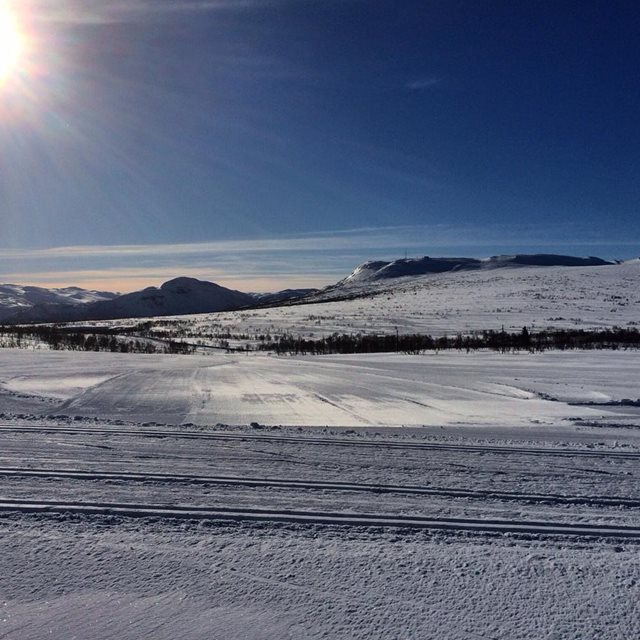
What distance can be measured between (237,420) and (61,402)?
3.85 m

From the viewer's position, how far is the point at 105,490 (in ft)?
17.5

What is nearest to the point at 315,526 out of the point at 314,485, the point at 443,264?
the point at 314,485

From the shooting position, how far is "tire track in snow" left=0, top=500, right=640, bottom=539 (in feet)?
15.1

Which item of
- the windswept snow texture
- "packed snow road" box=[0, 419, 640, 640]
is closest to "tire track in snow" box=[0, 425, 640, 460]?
"packed snow road" box=[0, 419, 640, 640]

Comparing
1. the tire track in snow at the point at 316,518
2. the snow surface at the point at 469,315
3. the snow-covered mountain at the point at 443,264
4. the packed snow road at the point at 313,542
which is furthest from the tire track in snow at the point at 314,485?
the snow-covered mountain at the point at 443,264

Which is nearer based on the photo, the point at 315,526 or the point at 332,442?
the point at 315,526

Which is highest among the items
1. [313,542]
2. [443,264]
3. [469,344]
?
[443,264]

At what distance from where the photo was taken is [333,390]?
44.2ft

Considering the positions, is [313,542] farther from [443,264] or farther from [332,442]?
[443,264]

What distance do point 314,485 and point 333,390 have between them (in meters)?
7.82

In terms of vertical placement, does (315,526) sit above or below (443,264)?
below

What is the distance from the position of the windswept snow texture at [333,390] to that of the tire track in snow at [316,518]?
14.7ft

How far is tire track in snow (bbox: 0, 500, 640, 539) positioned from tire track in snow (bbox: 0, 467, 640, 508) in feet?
2.02

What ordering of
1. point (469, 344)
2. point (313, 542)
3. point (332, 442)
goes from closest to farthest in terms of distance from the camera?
1. point (313, 542)
2. point (332, 442)
3. point (469, 344)
